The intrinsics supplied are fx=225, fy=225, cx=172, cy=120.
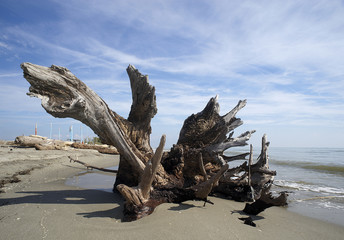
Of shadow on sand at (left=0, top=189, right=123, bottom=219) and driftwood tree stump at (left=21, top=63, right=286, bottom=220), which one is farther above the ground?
driftwood tree stump at (left=21, top=63, right=286, bottom=220)

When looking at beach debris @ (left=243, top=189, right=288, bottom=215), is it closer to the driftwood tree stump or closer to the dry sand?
the dry sand

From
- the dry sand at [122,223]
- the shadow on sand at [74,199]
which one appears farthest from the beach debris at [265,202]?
the shadow on sand at [74,199]

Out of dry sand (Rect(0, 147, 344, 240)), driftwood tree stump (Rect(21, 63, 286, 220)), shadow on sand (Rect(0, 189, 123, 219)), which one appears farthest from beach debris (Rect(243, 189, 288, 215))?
shadow on sand (Rect(0, 189, 123, 219))

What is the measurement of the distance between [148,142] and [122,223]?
7.73ft

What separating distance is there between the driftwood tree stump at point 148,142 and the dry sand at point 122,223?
38 cm

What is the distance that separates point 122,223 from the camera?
10.8 ft

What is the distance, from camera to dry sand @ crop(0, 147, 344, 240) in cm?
299

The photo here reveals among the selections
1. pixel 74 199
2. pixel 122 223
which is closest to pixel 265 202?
pixel 122 223

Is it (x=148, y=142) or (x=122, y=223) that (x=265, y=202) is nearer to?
(x=122, y=223)

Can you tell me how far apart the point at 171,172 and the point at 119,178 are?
1.22 m

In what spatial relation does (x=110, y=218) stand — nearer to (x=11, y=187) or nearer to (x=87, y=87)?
(x=87, y=87)

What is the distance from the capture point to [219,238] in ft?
9.85

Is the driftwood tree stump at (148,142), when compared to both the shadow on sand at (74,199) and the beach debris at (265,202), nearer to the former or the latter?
the beach debris at (265,202)

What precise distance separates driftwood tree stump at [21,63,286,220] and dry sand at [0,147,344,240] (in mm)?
377
